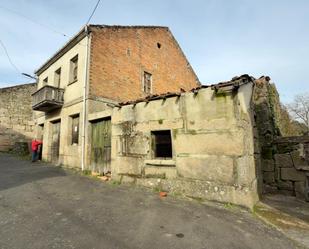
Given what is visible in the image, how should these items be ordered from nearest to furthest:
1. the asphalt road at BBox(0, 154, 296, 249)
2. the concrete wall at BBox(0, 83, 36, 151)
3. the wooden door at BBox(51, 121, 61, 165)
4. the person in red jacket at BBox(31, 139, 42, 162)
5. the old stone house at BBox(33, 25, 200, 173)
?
the asphalt road at BBox(0, 154, 296, 249) → the old stone house at BBox(33, 25, 200, 173) → the wooden door at BBox(51, 121, 61, 165) → the person in red jacket at BBox(31, 139, 42, 162) → the concrete wall at BBox(0, 83, 36, 151)

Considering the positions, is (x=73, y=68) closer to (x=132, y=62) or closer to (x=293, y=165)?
(x=132, y=62)

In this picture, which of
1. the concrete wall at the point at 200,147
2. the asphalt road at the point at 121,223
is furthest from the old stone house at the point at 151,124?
the asphalt road at the point at 121,223

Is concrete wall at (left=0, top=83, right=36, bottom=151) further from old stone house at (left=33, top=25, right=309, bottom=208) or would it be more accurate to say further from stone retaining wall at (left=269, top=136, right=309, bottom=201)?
stone retaining wall at (left=269, top=136, right=309, bottom=201)

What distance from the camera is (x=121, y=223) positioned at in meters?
4.12

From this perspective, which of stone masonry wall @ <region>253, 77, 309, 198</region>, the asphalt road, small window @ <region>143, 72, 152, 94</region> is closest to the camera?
the asphalt road

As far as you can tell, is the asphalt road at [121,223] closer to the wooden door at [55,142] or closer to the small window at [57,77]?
the wooden door at [55,142]

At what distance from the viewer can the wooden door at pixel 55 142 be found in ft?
40.3

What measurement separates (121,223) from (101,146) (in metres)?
5.40

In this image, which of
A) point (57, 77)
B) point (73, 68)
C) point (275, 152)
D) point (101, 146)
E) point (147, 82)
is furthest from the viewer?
point (147, 82)

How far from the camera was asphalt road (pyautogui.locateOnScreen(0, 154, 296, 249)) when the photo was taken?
3402 millimetres

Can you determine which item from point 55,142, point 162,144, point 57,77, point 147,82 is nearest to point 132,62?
point 147,82

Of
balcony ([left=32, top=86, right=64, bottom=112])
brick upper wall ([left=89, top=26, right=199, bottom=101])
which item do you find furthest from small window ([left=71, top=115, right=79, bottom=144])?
brick upper wall ([left=89, top=26, right=199, bottom=101])

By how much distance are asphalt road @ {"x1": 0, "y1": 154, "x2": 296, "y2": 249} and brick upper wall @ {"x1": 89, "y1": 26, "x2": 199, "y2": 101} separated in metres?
5.86

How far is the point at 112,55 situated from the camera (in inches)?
453
